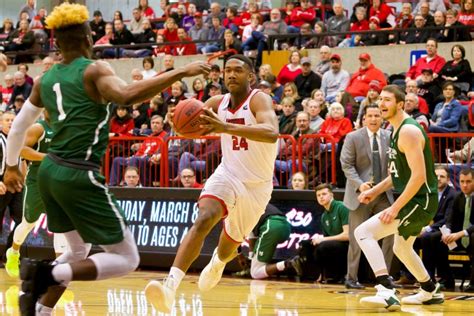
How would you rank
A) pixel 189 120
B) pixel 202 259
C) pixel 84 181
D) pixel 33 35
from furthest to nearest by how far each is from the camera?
pixel 33 35 → pixel 202 259 → pixel 189 120 → pixel 84 181

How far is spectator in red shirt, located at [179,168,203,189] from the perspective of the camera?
14.8 meters

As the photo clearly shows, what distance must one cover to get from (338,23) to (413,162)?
11.6 metres

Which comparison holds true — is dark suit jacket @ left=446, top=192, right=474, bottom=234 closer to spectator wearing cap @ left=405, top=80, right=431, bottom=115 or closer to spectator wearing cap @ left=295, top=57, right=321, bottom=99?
spectator wearing cap @ left=405, top=80, right=431, bottom=115

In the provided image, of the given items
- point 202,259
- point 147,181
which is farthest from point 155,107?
point 202,259

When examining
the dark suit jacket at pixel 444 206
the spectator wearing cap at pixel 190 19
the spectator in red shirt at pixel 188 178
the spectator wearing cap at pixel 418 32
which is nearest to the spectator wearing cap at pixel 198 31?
the spectator wearing cap at pixel 190 19

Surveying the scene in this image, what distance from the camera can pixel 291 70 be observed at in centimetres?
1925

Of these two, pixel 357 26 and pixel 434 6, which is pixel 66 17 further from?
pixel 357 26

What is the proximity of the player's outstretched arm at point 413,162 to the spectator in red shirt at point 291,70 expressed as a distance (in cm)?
920

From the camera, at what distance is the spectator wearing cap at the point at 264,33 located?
20906mm

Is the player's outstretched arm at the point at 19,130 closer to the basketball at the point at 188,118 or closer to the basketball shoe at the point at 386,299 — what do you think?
the basketball at the point at 188,118

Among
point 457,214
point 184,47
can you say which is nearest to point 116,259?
point 457,214

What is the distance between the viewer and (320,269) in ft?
43.7

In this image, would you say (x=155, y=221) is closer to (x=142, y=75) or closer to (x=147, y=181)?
(x=147, y=181)

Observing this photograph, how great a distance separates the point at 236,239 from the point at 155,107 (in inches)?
388
